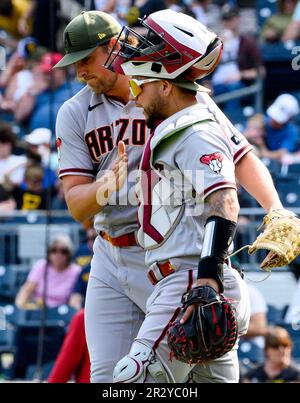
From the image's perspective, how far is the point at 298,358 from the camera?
7.45m

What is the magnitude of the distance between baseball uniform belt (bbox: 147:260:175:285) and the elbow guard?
0.24 metres

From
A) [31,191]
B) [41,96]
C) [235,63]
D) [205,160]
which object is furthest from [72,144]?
[41,96]

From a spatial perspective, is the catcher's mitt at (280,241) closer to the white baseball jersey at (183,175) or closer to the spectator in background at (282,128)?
the white baseball jersey at (183,175)

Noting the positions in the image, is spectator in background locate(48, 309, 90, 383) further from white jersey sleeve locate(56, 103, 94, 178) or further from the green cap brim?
the green cap brim

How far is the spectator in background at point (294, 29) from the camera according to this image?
9062 mm

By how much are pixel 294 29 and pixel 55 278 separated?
2.92 m

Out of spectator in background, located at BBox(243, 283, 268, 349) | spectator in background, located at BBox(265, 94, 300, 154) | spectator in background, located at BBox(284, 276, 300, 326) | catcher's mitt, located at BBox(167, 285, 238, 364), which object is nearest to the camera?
catcher's mitt, located at BBox(167, 285, 238, 364)

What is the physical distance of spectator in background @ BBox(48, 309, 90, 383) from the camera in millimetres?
5688

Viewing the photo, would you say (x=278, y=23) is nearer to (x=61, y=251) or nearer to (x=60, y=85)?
(x=60, y=85)

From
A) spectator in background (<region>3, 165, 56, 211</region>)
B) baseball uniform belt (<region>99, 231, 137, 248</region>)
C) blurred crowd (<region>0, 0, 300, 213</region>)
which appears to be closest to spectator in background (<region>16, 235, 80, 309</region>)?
blurred crowd (<region>0, 0, 300, 213</region>)

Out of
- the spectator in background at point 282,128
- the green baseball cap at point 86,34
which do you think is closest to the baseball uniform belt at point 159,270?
the green baseball cap at point 86,34

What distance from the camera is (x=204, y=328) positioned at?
3.57m
